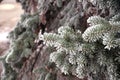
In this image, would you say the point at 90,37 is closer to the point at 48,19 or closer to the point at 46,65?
the point at 46,65

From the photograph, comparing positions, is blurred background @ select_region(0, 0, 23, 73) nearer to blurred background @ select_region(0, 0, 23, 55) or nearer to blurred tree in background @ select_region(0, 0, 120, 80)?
blurred background @ select_region(0, 0, 23, 55)

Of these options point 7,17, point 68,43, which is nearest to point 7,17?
point 7,17

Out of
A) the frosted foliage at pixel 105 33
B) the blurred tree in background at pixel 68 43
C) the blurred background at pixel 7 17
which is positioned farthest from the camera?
the blurred background at pixel 7 17

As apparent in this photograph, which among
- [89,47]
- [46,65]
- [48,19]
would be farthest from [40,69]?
[89,47]

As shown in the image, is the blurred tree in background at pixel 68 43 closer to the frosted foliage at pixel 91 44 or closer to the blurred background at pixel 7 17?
the frosted foliage at pixel 91 44

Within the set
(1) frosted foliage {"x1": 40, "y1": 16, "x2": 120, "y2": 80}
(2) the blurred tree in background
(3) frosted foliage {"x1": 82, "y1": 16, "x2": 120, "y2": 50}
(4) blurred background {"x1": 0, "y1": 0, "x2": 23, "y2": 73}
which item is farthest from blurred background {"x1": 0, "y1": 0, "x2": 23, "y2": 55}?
(3) frosted foliage {"x1": 82, "y1": 16, "x2": 120, "y2": 50}

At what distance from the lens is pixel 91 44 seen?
61.4 inches

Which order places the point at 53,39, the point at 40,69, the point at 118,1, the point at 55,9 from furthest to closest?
1. the point at 55,9
2. the point at 40,69
3. the point at 118,1
4. the point at 53,39

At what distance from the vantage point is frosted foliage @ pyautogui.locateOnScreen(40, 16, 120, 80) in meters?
1.42

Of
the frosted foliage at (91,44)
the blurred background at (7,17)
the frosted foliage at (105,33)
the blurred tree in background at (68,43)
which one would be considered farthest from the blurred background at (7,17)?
the frosted foliage at (105,33)

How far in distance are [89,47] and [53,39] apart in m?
0.24

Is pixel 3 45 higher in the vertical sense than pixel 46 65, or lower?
lower

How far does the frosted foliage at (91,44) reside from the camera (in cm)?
142

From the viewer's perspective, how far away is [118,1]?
5.54ft
